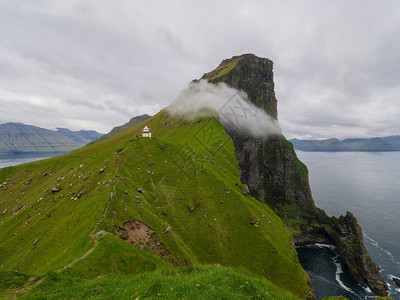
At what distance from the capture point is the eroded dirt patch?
106 ft

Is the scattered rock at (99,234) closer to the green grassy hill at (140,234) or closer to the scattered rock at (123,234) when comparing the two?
the green grassy hill at (140,234)

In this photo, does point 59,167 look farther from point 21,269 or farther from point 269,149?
point 269,149

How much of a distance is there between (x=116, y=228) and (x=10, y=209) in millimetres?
53217

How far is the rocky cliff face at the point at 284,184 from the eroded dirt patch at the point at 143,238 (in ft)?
300

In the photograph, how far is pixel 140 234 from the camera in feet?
114

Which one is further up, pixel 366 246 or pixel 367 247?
pixel 366 246

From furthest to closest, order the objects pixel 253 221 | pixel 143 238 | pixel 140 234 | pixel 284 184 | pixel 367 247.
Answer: pixel 284 184
pixel 367 247
pixel 253 221
pixel 140 234
pixel 143 238

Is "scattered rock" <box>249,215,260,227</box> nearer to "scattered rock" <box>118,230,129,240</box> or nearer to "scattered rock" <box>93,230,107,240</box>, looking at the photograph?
"scattered rock" <box>118,230,129,240</box>

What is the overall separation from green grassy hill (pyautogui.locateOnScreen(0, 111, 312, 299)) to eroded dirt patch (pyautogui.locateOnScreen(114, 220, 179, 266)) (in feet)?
0.66

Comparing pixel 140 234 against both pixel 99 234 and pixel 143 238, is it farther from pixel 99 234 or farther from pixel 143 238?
pixel 99 234

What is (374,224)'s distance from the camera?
381 ft

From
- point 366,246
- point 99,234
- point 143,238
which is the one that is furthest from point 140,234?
point 366,246

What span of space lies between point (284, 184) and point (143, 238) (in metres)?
129

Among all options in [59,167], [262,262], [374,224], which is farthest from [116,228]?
[374,224]
